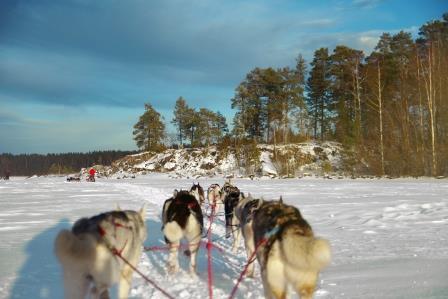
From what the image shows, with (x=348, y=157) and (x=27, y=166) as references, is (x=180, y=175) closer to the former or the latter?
(x=348, y=157)

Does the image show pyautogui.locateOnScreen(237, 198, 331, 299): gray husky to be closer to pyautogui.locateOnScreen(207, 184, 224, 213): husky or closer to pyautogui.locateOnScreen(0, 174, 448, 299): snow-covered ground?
pyautogui.locateOnScreen(0, 174, 448, 299): snow-covered ground

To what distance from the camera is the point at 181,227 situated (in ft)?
19.6

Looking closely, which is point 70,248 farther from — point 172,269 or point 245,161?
point 245,161

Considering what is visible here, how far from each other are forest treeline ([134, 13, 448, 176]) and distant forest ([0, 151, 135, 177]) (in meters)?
73.5

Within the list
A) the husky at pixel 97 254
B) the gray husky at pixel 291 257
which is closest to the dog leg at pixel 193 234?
the husky at pixel 97 254

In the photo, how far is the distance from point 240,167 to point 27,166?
381 ft

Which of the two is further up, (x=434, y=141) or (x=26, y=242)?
(x=434, y=141)

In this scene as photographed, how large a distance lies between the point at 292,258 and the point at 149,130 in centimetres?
5956

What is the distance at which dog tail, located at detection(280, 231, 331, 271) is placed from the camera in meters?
3.45

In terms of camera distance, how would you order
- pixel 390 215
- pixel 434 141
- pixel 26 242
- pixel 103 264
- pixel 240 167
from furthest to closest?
pixel 240 167 → pixel 434 141 → pixel 390 215 → pixel 26 242 → pixel 103 264

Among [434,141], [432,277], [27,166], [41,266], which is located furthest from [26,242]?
[27,166]

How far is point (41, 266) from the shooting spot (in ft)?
20.6

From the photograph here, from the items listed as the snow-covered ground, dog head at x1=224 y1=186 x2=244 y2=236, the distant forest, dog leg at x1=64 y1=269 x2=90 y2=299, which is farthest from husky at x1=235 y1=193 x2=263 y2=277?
the distant forest

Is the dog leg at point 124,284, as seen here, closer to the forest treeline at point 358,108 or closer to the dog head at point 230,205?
the dog head at point 230,205
